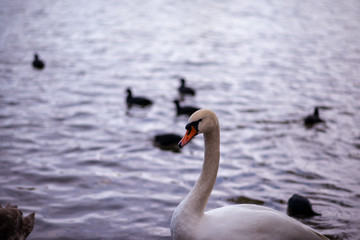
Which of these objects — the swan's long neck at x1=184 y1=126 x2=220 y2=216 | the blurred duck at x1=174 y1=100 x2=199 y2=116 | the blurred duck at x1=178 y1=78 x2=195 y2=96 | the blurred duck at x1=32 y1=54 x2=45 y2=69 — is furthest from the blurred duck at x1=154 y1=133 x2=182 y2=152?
the blurred duck at x1=32 y1=54 x2=45 y2=69

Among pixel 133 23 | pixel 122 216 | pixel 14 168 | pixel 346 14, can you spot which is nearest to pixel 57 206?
pixel 122 216

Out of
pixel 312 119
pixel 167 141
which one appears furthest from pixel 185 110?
pixel 312 119

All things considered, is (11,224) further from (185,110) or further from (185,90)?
(185,90)

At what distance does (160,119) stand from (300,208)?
5.36m

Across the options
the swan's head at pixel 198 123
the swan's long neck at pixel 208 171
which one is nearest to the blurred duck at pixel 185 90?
the swan's long neck at pixel 208 171

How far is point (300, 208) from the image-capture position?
21.0 ft

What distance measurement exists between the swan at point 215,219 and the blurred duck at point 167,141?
13.8 feet

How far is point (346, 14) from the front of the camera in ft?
83.6

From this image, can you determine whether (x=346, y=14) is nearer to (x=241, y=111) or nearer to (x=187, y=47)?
(x=187, y=47)

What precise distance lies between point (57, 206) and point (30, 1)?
23.8 meters

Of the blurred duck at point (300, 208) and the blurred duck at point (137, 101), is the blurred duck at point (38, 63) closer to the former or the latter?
the blurred duck at point (137, 101)

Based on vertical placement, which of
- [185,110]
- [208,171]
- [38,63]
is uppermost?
[38,63]

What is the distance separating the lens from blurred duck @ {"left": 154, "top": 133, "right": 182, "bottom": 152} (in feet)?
30.1

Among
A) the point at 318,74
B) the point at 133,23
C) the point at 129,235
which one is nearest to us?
the point at 129,235
